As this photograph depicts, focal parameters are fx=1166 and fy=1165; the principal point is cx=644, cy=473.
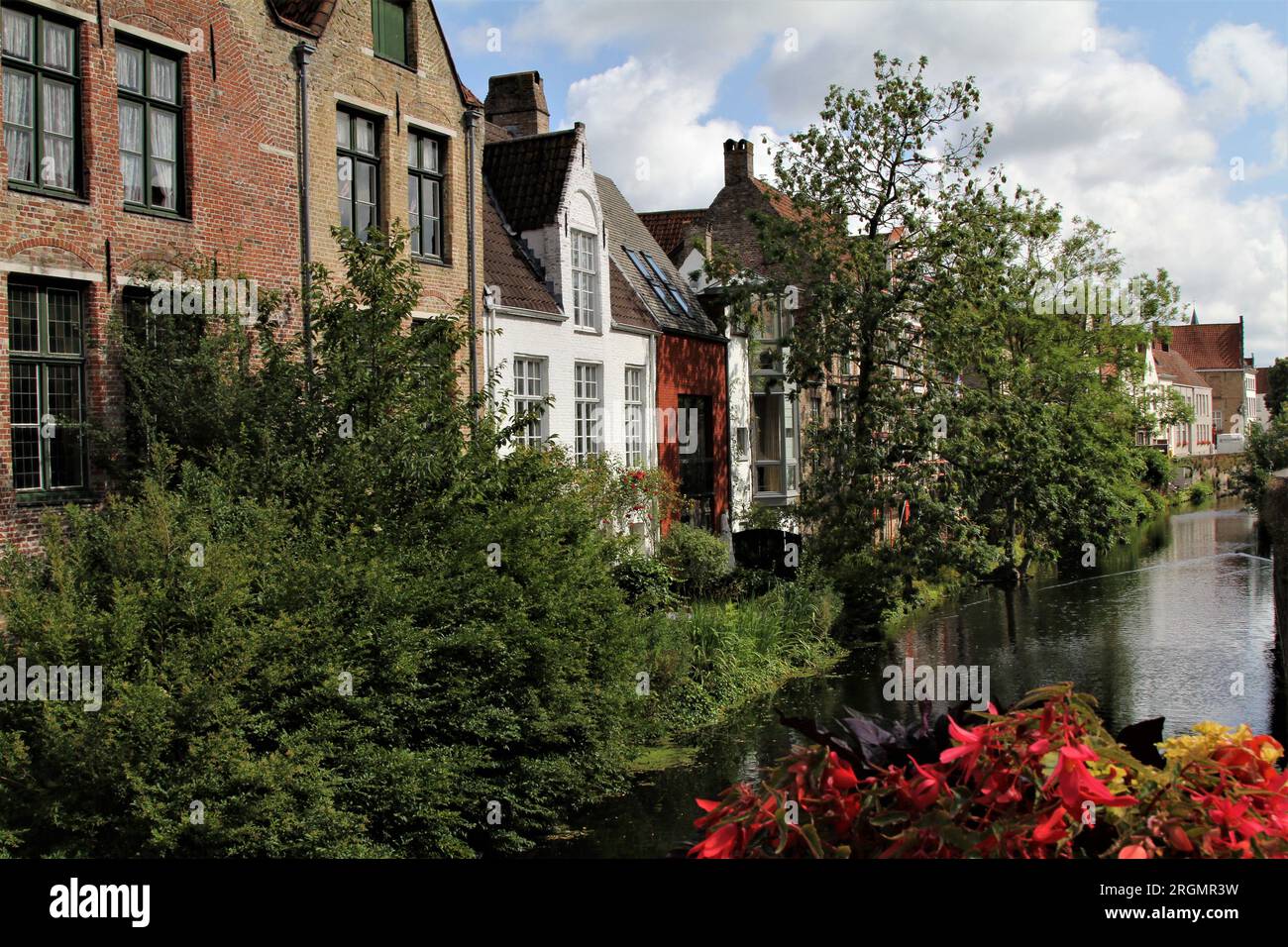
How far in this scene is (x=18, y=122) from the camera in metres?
11.6

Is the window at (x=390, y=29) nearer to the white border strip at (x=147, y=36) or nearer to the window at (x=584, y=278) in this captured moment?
the white border strip at (x=147, y=36)

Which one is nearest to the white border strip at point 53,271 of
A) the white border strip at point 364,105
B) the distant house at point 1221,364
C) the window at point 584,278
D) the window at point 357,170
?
the window at point 357,170

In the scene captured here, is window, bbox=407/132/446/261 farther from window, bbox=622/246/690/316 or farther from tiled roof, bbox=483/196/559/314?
window, bbox=622/246/690/316

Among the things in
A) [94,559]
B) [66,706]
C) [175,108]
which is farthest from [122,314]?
[66,706]

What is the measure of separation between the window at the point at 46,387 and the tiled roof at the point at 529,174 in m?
10.7

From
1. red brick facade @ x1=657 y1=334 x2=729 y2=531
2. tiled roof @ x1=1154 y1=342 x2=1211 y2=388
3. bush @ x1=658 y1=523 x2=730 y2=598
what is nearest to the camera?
bush @ x1=658 y1=523 x2=730 y2=598

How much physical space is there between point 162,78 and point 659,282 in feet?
50.0

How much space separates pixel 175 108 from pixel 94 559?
6636 millimetres

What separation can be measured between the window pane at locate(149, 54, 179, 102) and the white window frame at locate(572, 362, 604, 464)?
9521 millimetres

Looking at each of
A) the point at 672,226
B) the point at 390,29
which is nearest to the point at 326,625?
the point at 390,29

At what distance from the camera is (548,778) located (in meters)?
10.8

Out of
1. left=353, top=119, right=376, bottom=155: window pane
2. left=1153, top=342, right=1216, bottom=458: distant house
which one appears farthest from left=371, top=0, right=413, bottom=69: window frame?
left=1153, top=342, right=1216, bottom=458: distant house

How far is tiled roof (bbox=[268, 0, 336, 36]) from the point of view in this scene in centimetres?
1557

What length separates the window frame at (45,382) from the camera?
11.6 meters
